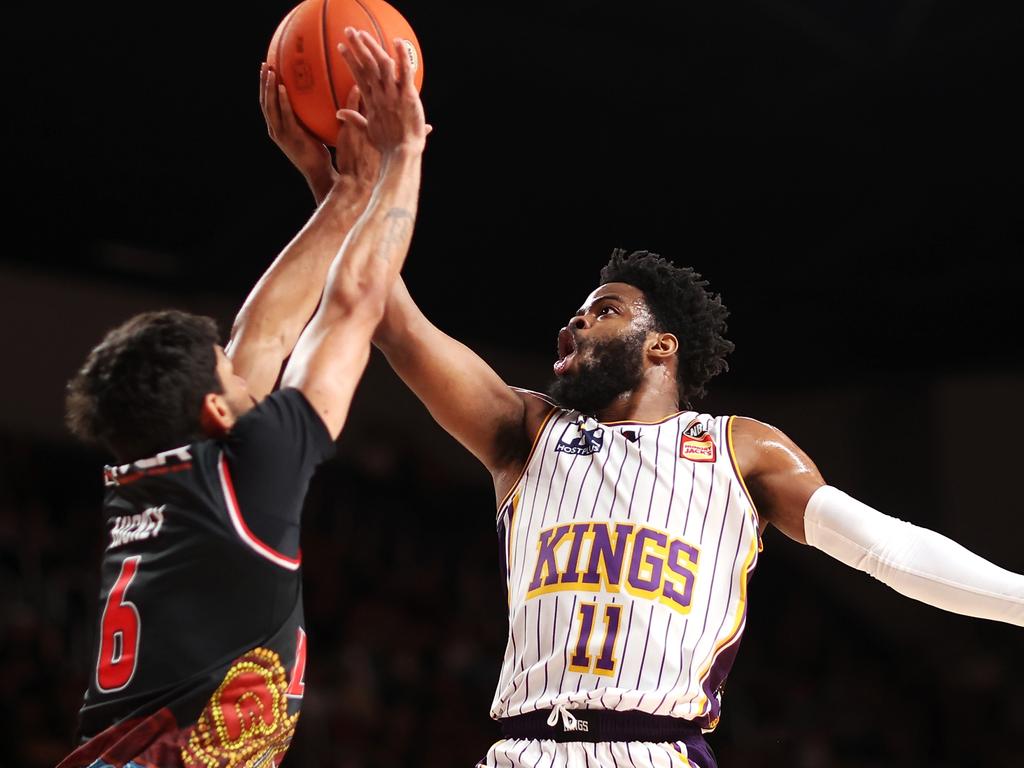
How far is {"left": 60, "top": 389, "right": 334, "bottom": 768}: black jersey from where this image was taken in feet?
8.34

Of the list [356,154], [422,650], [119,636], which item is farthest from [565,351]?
[422,650]

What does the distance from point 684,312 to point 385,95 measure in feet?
4.23

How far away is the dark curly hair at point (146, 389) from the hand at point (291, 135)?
3.65ft

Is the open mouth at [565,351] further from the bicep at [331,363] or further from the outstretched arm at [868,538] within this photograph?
the bicep at [331,363]

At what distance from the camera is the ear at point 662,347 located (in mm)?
3965

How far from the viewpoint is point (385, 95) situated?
323 cm

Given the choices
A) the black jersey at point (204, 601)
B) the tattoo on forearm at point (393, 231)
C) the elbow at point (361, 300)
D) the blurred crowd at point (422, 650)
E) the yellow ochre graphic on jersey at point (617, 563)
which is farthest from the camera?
the blurred crowd at point (422, 650)

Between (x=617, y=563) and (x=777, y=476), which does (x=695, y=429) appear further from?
(x=617, y=563)

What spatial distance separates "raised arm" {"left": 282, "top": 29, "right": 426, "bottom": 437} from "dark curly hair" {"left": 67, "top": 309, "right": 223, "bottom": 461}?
0.71ft

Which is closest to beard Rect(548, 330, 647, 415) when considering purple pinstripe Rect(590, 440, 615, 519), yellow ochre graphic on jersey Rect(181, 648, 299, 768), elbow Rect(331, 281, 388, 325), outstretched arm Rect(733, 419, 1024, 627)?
purple pinstripe Rect(590, 440, 615, 519)

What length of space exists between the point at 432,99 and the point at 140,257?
372 cm

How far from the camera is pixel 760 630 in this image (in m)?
13.4

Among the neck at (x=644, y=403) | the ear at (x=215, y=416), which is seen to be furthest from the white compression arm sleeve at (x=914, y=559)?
the ear at (x=215, y=416)

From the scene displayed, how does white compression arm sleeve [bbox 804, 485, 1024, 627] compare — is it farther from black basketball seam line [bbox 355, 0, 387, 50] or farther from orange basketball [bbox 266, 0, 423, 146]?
black basketball seam line [bbox 355, 0, 387, 50]
